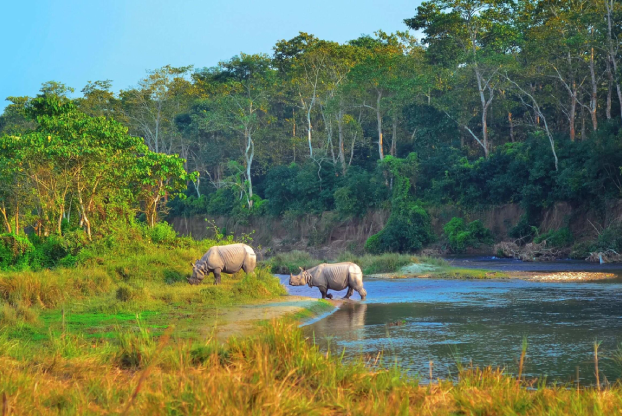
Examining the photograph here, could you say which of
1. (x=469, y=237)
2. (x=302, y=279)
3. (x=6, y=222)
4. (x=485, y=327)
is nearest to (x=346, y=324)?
(x=485, y=327)

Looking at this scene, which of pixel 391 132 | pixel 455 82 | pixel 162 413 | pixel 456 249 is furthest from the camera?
pixel 391 132

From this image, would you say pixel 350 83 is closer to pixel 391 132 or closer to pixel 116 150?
pixel 391 132

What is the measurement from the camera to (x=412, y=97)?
47.1m

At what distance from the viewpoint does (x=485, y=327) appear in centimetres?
1344

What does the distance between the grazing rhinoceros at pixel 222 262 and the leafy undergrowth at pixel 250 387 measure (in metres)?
9.98

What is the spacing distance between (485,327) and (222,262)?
8.15m

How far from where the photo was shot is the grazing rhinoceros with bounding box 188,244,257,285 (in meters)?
18.9

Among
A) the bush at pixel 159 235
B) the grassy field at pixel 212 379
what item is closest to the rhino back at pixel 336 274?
the grassy field at pixel 212 379

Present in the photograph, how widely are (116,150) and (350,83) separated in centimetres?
2670

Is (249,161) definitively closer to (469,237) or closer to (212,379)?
(469,237)

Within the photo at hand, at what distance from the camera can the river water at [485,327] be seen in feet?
32.6

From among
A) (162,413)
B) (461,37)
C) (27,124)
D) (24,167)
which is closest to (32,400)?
(162,413)

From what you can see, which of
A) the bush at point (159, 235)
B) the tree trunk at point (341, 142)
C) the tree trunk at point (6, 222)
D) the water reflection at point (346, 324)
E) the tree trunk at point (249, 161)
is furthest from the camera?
the tree trunk at point (249, 161)

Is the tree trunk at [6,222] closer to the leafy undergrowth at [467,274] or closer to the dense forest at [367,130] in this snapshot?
the dense forest at [367,130]
